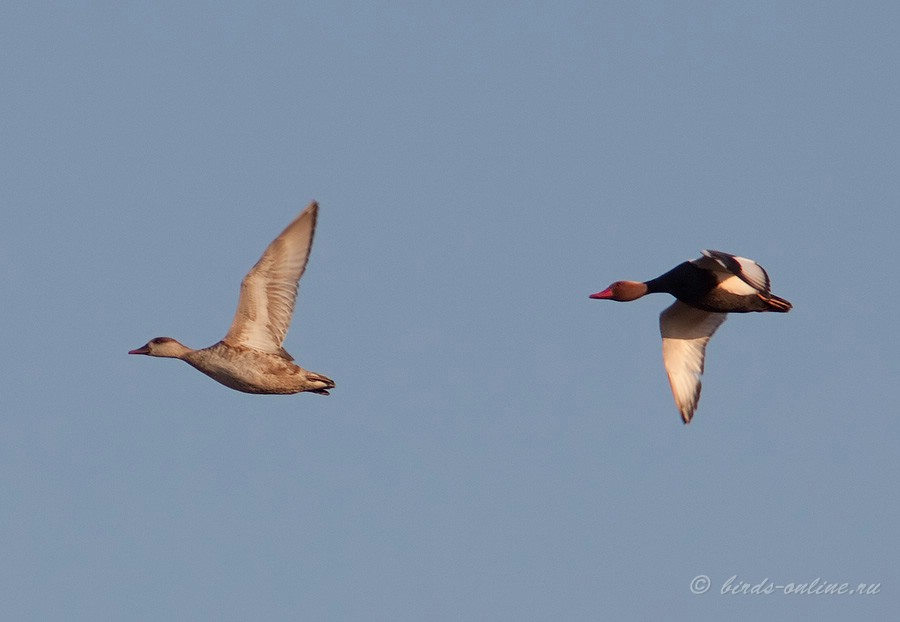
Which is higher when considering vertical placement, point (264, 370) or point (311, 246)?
point (311, 246)

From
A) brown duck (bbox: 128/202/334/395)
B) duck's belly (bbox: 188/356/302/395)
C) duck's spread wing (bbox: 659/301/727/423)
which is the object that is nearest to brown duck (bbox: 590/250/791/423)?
duck's spread wing (bbox: 659/301/727/423)

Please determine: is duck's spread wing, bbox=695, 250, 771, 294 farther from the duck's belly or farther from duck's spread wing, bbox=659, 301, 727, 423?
the duck's belly

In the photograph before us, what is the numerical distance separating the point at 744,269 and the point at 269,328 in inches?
241

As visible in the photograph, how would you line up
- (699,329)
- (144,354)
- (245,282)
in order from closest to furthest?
(245,282) → (144,354) → (699,329)

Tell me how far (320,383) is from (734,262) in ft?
18.0

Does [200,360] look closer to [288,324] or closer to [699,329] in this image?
[288,324]

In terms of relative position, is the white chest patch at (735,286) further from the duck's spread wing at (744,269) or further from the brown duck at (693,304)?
the duck's spread wing at (744,269)

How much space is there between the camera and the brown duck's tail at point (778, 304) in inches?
768

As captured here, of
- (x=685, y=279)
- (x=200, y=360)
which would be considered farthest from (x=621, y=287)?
(x=200, y=360)

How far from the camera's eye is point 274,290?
58.9 ft

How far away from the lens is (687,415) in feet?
66.9

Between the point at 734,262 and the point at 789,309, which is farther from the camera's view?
the point at 789,309

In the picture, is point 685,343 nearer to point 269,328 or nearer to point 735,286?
point 735,286

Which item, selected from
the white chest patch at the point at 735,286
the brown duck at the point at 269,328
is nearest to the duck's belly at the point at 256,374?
the brown duck at the point at 269,328
